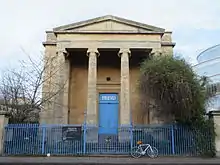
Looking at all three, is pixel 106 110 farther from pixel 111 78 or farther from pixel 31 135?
pixel 31 135

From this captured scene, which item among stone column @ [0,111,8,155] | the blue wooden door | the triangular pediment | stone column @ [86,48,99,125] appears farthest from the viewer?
the blue wooden door

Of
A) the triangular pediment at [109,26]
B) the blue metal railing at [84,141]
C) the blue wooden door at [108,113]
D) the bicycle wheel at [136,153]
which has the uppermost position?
the triangular pediment at [109,26]

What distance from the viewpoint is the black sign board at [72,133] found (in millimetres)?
14930

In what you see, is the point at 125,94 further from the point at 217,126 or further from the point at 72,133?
the point at 217,126

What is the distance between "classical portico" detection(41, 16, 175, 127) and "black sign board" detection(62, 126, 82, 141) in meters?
2.76

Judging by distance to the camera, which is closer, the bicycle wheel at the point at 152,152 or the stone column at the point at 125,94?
the bicycle wheel at the point at 152,152

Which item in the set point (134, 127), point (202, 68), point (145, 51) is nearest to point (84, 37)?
point (145, 51)

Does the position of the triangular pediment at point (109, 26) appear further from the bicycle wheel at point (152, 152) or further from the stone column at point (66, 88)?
the bicycle wheel at point (152, 152)

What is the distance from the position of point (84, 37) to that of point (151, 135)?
28.8ft

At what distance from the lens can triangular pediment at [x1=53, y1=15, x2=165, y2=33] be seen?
1994 cm

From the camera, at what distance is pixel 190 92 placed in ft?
46.8

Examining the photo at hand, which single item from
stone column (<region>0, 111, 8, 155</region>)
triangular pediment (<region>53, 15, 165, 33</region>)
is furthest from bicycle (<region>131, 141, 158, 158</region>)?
triangular pediment (<region>53, 15, 165, 33</region>)

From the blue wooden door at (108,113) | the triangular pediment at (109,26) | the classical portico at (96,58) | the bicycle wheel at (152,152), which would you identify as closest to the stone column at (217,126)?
the bicycle wheel at (152,152)

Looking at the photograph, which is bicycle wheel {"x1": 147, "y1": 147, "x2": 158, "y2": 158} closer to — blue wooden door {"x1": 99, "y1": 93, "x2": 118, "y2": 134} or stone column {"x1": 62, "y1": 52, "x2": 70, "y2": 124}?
blue wooden door {"x1": 99, "y1": 93, "x2": 118, "y2": 134}
